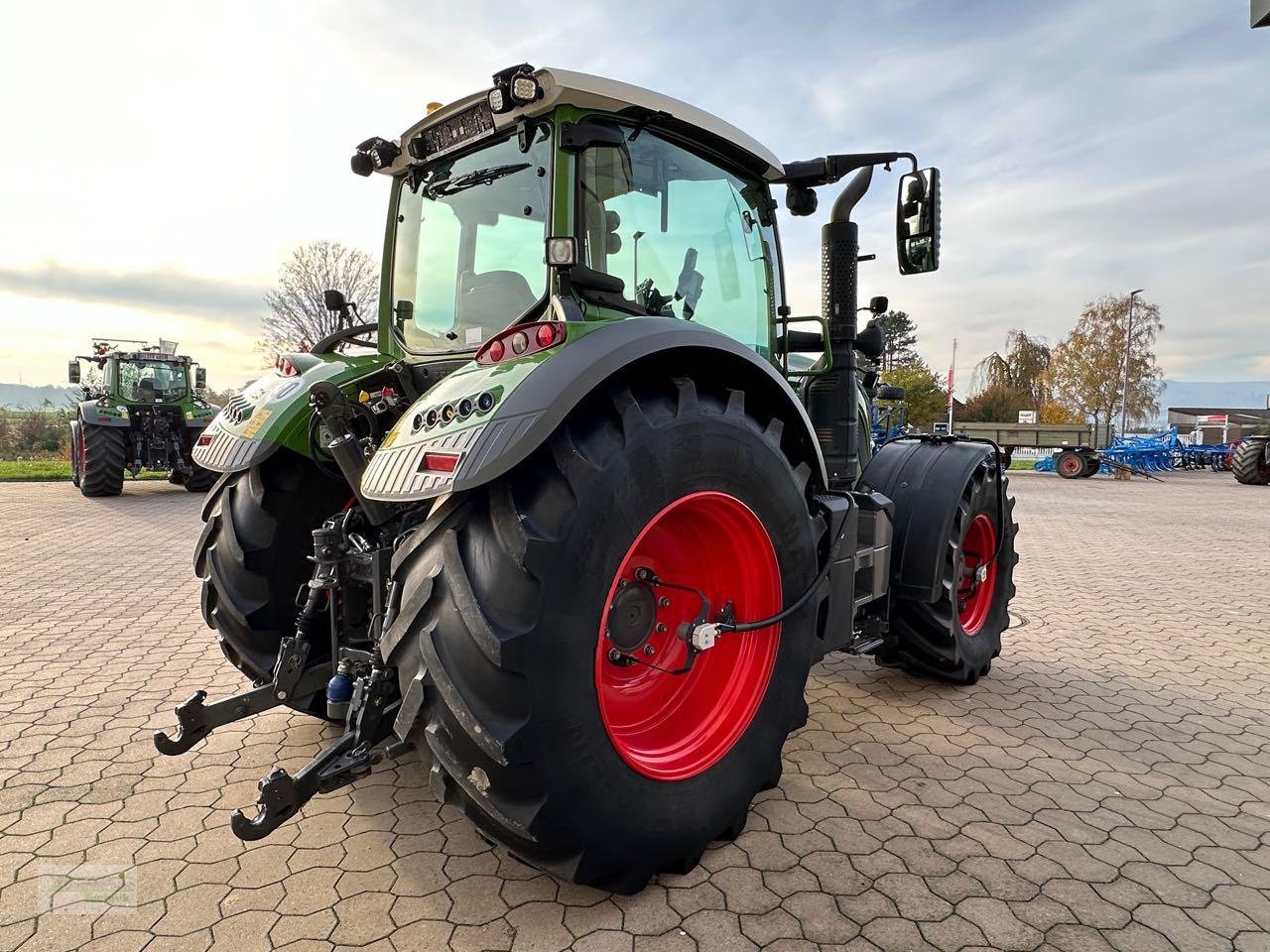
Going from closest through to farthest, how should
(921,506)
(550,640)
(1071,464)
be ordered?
(550,640) < (921,506) < (1071,464)

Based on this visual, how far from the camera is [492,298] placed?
2.87m

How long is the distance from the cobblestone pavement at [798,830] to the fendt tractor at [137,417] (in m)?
9.90

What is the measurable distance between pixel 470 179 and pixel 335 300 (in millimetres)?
1036

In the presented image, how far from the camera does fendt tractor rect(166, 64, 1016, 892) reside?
1876 millimetres

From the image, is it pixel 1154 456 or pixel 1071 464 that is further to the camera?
pixel 1154 456

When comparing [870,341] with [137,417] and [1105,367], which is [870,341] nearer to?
[137,417]

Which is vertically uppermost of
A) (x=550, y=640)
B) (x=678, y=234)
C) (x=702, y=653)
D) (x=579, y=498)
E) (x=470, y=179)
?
(x=470, y=179)

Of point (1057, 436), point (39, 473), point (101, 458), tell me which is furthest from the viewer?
point (1057, 436)

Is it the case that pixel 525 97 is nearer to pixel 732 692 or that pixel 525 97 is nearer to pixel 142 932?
pixel 732 692

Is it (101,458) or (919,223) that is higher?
(919,223)

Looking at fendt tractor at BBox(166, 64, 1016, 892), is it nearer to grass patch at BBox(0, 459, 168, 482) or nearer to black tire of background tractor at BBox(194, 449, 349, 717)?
black tire of background tractor at BBox(194, 449, 349, 717)

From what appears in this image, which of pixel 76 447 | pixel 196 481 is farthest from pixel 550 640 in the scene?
pixel 76 447

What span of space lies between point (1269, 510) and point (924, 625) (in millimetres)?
13611

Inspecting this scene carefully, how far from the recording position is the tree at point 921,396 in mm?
35656
